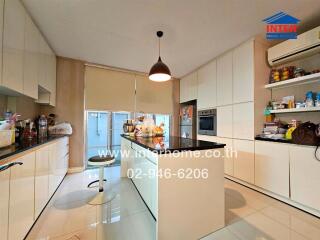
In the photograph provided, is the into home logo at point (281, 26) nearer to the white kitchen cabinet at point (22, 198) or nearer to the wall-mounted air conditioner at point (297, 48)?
the wall-mounted air conditioner at point (297, 48)

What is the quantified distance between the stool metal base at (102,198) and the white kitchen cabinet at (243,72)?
273cm

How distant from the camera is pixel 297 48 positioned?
6.79 ft

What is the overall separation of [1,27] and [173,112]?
151 inches

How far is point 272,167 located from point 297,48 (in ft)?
5.92

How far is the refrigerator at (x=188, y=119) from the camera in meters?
4.00

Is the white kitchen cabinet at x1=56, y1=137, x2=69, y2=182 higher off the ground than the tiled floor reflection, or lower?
higher

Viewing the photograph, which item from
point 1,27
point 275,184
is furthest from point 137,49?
point 275,184

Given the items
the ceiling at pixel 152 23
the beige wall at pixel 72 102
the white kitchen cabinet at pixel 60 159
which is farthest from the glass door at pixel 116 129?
the ceiling at pixel 152 23

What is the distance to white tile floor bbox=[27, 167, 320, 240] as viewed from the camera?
1.43 m

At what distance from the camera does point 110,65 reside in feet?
11.8

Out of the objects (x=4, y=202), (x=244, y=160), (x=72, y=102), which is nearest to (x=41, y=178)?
(x=4, y=202)

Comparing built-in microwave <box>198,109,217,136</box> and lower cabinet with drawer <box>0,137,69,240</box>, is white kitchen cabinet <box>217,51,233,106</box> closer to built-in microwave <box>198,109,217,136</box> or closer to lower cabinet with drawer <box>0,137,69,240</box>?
built-in microwave <box>198,109,217,136</box>

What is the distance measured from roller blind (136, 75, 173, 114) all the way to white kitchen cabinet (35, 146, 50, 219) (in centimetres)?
255

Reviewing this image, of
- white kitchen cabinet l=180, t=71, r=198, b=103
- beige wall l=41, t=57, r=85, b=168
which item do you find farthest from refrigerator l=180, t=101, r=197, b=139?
beige wall l=41, t=57, r=85, b=168
